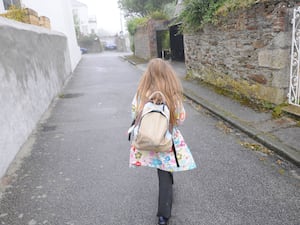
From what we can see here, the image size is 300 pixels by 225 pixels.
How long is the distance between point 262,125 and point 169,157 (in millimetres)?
2862

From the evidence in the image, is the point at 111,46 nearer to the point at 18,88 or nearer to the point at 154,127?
the point at 18,88

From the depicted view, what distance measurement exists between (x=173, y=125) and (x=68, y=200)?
153 centimetres

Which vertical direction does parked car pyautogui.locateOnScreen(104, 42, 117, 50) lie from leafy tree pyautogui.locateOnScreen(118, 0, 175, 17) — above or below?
below

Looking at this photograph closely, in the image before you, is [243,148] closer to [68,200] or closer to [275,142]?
[275,142]

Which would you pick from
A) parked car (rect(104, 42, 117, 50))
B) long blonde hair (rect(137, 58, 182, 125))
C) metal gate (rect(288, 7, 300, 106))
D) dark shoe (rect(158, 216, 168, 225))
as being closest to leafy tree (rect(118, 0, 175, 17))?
parked car (rect(104, 42, 117, 50))

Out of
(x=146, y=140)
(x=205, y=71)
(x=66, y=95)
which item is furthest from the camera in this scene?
(x=66, y=95)

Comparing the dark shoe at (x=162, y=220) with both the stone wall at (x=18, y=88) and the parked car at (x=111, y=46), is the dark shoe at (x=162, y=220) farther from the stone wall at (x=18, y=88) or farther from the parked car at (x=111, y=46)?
the parked car at (x=111, y=46)

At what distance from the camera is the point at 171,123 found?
2.37m

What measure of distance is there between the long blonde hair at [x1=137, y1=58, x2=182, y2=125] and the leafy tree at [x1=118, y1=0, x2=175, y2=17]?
26.0 meters

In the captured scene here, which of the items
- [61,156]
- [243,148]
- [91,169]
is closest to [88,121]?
[61,156]

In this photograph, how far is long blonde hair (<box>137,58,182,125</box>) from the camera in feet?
7.55

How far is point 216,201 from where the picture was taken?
2.84 m

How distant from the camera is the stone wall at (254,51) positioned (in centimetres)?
485

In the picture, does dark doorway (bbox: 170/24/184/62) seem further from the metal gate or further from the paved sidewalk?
the metal gate
